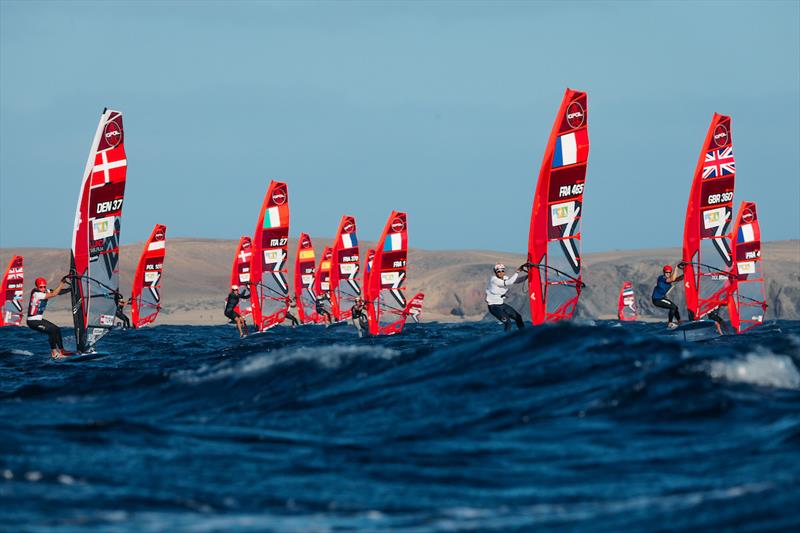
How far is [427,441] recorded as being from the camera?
843cm

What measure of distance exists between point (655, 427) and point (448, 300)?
85835 mm

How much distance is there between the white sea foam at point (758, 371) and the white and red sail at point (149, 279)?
32737 mm

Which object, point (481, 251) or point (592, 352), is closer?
point (592, 352)

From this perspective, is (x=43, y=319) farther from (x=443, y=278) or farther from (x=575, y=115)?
(x=443, y=278)

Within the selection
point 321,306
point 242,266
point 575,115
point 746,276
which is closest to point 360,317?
point 746,276

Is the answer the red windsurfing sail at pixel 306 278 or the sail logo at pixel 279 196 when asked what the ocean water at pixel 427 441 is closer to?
the sail logo at pixel 279 196

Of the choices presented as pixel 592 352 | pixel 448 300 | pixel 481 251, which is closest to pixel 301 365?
pixel 592 352

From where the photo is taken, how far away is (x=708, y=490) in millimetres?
6461

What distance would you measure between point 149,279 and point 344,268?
25.9 feet

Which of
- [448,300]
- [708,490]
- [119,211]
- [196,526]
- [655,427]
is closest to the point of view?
[196,526]

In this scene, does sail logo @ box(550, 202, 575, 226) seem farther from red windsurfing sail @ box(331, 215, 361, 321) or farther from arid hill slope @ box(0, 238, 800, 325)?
arid hill slope @ box(0, 238, 800, 325)

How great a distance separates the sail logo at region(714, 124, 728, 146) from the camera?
2725 cm

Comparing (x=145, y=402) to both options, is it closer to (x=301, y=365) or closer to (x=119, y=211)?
(x=301, y=365)

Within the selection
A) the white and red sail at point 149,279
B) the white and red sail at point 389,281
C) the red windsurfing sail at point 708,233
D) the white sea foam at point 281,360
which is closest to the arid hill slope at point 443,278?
the white and red sail at point 149,279
